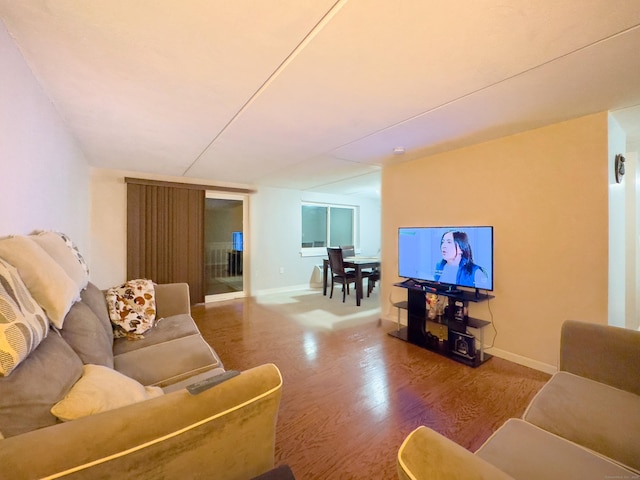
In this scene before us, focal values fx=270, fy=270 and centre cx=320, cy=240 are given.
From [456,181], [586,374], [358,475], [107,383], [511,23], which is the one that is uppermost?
[511,23]

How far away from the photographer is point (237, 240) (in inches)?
207

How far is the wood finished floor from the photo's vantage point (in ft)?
4.94

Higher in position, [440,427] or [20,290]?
[20,290]

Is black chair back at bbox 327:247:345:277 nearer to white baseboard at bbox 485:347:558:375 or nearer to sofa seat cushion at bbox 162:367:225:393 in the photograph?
white baseboard at bbox 485:347:558:375

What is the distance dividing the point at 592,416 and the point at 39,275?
8.04 feet

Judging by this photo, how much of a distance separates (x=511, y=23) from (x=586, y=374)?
1.80 meters

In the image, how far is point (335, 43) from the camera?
52.7 inches

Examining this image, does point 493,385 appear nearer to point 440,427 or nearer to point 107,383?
point 440,427

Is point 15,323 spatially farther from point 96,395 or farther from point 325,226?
point 325,226

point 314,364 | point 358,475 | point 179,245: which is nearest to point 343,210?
point 179,245

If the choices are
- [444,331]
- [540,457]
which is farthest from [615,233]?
[540,457]

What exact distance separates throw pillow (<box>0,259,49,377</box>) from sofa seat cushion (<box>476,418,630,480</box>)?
1542mm

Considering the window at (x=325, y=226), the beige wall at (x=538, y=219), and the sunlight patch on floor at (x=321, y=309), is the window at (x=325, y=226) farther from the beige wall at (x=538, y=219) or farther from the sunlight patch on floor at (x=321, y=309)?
the beige wall at (x=538, y=219)

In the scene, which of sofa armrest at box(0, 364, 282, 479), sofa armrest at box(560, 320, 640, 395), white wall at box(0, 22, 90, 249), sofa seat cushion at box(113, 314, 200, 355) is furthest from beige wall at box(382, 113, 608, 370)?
white wall at box(0, 22, 90, 249)
